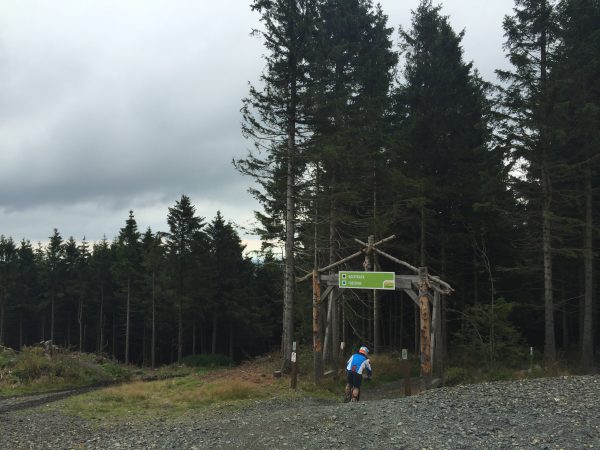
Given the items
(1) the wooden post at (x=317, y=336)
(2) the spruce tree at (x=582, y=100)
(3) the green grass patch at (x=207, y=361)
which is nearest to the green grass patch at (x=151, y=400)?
(1) the wooden post at (x=317, y=336)

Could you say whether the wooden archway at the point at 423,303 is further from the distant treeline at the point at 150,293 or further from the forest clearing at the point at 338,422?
the distant treeline at the point at 150,293

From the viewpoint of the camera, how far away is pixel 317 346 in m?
16.1

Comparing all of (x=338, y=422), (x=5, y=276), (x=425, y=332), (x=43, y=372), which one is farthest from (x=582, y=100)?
(x=5, y=276)

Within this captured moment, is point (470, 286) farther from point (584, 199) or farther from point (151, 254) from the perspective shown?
point (151, 254)

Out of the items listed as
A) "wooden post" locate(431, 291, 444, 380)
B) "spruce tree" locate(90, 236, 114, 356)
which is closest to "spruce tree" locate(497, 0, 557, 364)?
"wooden post" locate(431, 291, 444, 380)

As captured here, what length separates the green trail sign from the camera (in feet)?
49.1

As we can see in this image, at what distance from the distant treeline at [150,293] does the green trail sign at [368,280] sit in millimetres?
26612

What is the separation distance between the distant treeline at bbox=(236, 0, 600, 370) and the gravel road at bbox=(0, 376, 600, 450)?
686 centimetres

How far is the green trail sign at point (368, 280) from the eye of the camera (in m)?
15.0

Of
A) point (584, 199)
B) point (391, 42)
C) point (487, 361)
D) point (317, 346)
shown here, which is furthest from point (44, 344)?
point (584, 199)

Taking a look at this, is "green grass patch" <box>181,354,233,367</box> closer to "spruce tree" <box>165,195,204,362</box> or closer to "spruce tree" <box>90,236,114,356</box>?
"spruce tree" <box>165,195,204,362</box>

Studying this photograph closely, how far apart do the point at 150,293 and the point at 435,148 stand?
3579cm

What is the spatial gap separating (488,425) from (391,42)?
23.0 m

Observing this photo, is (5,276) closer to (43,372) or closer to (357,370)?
(43,372)
